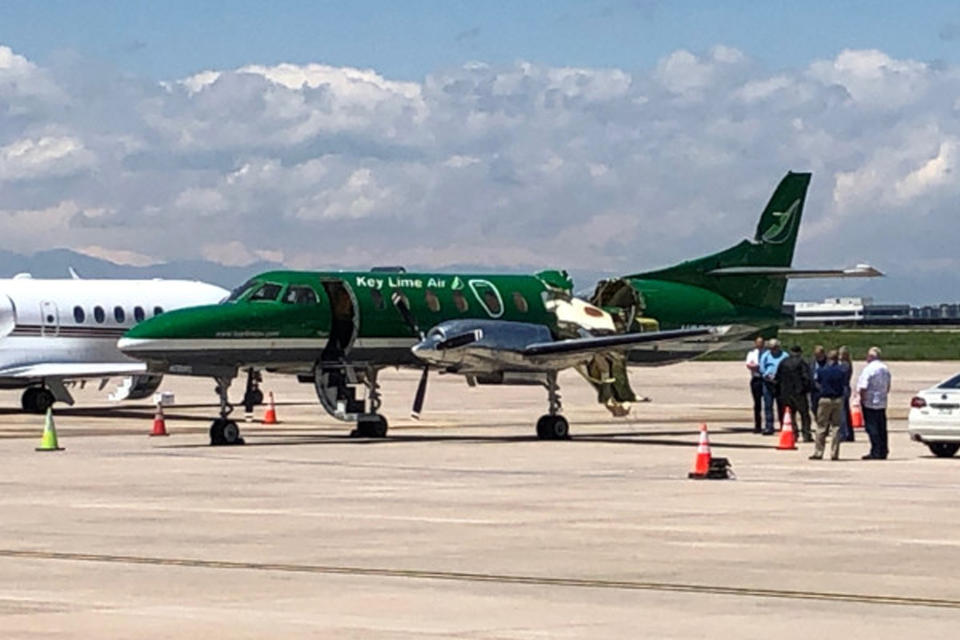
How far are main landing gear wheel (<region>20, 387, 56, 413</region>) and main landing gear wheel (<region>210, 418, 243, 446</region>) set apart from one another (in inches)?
536

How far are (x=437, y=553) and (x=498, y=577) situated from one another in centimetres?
185

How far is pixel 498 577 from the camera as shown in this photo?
54.2ft

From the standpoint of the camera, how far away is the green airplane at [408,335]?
3481 centimetres

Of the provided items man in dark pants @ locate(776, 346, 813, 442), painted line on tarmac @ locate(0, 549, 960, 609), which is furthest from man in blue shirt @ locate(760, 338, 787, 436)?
painted line on tarmac @ locate(0, 549, 960, 609)

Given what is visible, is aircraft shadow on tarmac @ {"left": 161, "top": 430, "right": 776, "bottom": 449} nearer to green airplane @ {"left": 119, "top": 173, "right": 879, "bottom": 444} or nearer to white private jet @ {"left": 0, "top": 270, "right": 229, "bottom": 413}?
green airplane @ {"left": 119, "top": 173, "right": 879, "bottom": 444}

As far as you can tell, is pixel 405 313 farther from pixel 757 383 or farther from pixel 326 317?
pixel 757 383

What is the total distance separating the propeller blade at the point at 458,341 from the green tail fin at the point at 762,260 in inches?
272

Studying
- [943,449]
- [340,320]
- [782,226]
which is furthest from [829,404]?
[782,226]

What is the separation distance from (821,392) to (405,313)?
27.5ft

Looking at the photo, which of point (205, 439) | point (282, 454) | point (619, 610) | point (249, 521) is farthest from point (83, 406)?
point (619, 610)

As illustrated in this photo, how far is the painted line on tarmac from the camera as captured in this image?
1520 cm

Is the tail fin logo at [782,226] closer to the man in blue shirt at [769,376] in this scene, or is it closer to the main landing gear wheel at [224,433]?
the man in blue shirt at [769,376]

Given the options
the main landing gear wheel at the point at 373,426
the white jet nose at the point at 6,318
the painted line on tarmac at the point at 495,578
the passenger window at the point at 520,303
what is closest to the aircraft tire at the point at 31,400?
the white jet nose at the point at 6,318

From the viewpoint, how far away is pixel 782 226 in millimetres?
43594
